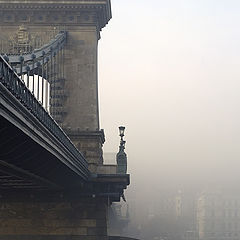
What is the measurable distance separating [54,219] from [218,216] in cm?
14410

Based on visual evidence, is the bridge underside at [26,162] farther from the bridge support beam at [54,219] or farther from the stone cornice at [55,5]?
the stone cornice at [55,5]

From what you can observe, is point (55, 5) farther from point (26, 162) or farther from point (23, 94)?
point (23, 94)

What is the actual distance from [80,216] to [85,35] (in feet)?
43.1

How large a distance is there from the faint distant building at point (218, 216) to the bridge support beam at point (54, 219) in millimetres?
134382

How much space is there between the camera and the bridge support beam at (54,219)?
37625 mm

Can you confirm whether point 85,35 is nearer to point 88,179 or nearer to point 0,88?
point 88,179

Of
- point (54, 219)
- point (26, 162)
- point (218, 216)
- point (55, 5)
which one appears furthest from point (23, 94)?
point (218, 216)

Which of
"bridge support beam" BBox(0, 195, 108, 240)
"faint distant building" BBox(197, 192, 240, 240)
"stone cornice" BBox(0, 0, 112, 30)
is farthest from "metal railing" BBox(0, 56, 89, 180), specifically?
"faint distant building" BBox(197, 192, 240, 240)

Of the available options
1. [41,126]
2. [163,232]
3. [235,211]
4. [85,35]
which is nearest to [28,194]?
[85,35]

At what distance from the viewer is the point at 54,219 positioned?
37.8m

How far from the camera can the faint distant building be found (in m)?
172

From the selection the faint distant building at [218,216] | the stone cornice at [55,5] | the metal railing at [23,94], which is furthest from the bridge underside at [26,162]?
the faint distant building at [218,216]

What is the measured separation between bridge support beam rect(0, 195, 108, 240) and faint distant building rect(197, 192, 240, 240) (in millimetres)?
134382

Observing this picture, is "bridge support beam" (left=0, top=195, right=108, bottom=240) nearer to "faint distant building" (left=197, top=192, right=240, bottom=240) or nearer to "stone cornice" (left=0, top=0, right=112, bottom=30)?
"stone cornice" (left=0, top=0, right=112, bottom=30)
